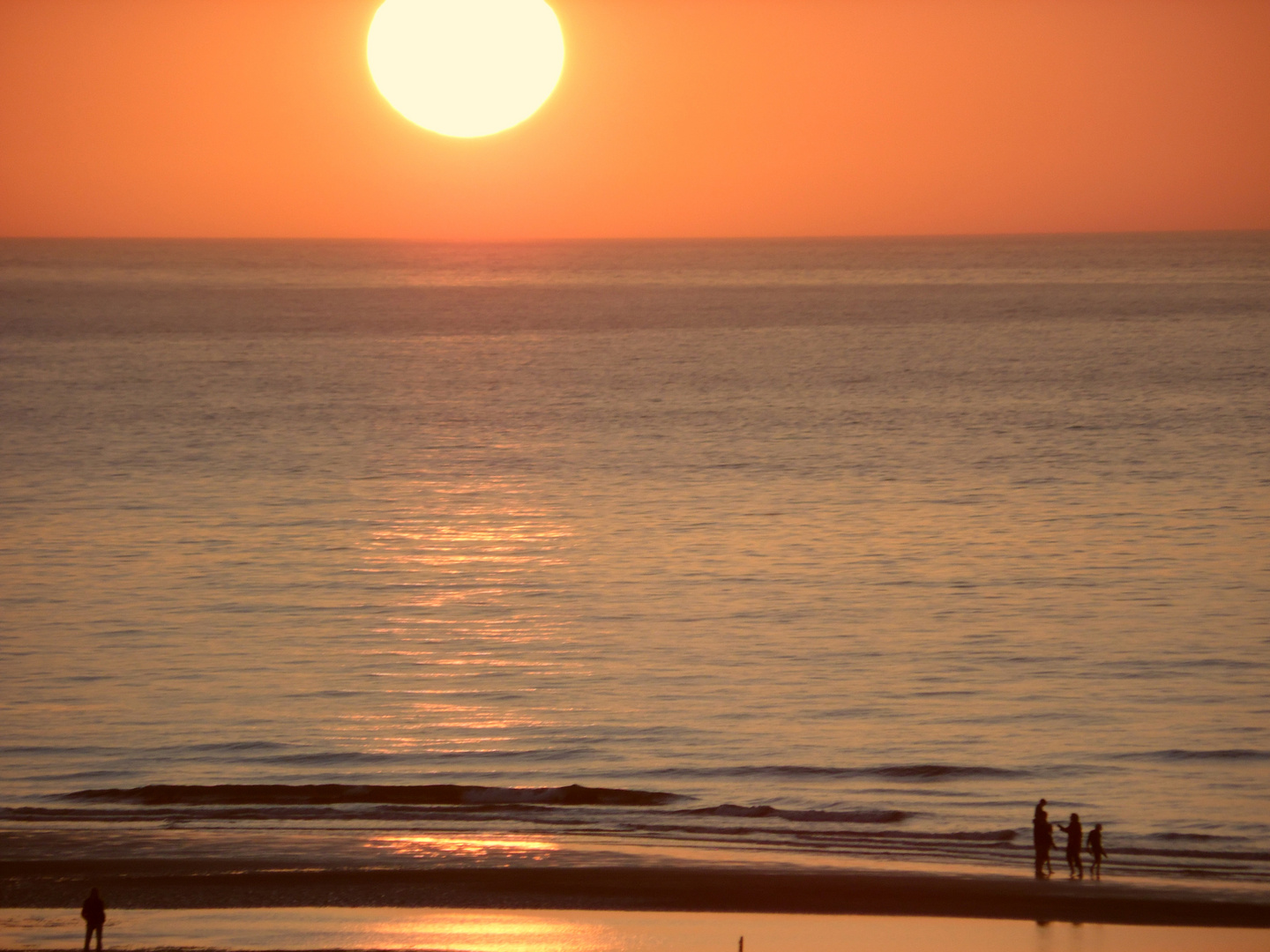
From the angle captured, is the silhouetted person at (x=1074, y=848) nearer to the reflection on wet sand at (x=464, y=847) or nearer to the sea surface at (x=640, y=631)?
the sea surface at (x=640, y=631)

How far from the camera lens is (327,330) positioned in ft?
394

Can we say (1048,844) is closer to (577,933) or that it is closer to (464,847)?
(577,933)

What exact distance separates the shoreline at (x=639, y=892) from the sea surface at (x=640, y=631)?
0.66 metres

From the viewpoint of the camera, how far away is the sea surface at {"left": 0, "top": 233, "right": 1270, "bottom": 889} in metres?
20.5

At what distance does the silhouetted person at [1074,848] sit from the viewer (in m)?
17.9

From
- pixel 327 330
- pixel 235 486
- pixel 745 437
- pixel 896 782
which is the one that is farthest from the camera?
pixel 327 330

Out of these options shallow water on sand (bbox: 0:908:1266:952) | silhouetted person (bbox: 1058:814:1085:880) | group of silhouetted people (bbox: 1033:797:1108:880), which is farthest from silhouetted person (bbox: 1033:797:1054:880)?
shallow water on sand (bbox: 0:908:1266:952)

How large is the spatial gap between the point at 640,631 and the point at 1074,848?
1317 centimetres

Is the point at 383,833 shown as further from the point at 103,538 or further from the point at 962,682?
the point at 103,538

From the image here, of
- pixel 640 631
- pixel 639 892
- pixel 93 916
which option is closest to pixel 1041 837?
pixel 639 892

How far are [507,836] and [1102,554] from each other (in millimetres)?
20247

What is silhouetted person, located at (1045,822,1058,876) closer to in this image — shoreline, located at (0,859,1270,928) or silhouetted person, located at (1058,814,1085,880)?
silhouetted person, located at (1058,814,1085,880)

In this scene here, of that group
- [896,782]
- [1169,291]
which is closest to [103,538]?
[896,782]

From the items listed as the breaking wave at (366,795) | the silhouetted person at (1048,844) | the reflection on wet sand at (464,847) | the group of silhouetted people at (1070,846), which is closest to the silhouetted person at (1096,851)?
the group of silhouetted people at (1070,846)
